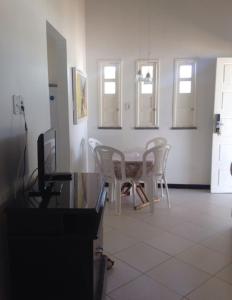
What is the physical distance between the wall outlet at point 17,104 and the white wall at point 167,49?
2.92m

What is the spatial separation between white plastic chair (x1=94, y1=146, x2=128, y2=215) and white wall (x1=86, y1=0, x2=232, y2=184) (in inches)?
43.7

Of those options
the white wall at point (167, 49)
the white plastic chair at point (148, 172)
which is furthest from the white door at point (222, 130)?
the white plastic chair at point (148, 172)

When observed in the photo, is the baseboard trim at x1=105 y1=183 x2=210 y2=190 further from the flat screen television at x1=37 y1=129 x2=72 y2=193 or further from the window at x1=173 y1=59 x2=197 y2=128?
the flat screen television at x1=37 y1=129 x2=72 y2=193

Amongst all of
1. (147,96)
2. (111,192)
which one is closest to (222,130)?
(147,96)

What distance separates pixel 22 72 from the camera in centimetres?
199

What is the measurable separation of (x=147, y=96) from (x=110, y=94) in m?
0.61

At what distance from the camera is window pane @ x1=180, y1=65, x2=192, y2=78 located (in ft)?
15.0

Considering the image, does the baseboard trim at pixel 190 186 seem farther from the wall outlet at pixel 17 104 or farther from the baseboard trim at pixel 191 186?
the wall outlet at pixel 17 104

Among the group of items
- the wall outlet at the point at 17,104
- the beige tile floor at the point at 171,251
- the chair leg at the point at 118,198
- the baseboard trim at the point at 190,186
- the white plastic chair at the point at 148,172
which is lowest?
the beige tile floor at the point at 171,251

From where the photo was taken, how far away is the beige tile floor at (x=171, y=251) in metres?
2.20

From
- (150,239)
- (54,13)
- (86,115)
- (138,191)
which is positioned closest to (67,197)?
(150,239)

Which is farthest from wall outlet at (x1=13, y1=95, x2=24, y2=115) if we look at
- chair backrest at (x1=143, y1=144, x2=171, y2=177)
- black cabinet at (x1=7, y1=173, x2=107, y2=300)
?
chair backrest at (x1=143, y1=144, x2=171, y2=177)

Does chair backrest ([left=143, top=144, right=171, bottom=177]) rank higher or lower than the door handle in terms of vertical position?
lower

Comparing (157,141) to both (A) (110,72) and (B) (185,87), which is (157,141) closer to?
(B) (185,87)
